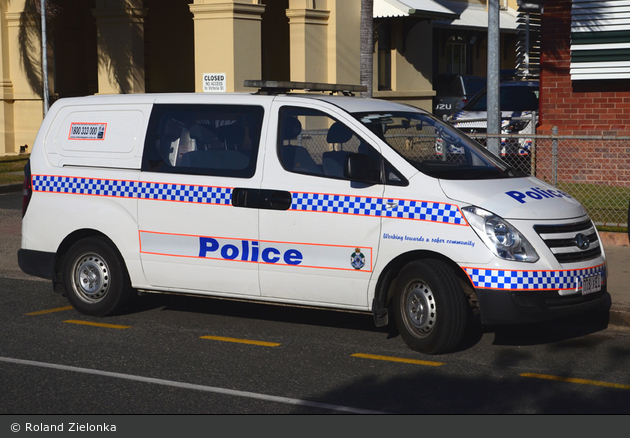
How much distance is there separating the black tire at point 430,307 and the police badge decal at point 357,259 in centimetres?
30

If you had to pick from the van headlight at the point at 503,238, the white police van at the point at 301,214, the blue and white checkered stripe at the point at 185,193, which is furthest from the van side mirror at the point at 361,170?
the blue and white checkered stripe at the point at 185,193

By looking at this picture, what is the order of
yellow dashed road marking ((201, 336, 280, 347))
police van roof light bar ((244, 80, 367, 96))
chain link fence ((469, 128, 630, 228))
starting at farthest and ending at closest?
chain link fence ((469, 128, 630, 228)), police van roof light bar ((244, 80, 367, 96)), yellow dashed road marking ((201, 336, 280, 347))

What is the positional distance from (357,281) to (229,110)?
1.80 m

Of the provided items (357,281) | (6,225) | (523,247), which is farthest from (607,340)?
(6,225)

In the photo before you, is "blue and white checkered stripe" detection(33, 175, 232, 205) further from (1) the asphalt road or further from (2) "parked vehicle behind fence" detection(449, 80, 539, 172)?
(2) "parked vehicle behind fence" detection(449, 80, 539, 172)

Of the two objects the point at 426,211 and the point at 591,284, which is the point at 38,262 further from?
the point at 591,284

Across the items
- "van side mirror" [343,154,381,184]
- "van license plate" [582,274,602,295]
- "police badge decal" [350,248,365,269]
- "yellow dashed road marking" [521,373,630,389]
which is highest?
"van side mirror" [343,154,381,184]

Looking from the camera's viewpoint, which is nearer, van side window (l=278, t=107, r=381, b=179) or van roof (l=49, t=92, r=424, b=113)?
van side window (l=278, t=107, r=381, b=179)

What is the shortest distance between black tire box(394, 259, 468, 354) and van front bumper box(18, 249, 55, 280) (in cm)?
332

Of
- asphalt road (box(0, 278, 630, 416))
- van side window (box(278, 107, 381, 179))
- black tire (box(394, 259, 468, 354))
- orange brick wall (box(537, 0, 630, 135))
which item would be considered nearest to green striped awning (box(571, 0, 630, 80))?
orange brick wall (box(537, 0, 630, 135))

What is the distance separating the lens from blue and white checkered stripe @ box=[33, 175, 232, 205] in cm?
719

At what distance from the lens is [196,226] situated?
7.29m

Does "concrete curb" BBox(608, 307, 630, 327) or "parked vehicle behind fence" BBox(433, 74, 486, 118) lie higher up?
"parked vehicle behind fence" BBox(433, 74, 486, 118)

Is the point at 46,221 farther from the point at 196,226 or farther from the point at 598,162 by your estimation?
the point at 598,162
